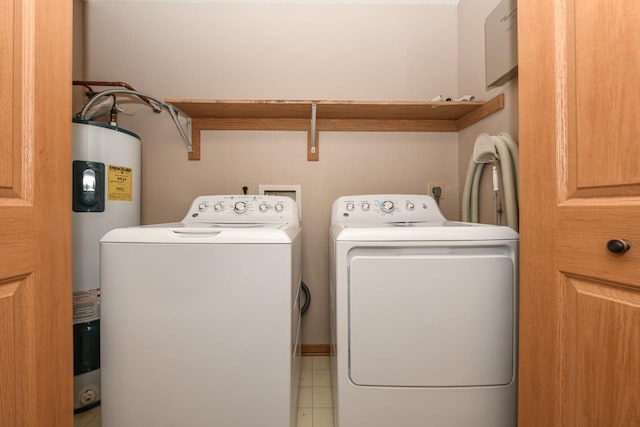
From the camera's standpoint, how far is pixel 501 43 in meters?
1.38

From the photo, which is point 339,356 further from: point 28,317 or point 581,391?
point 28,317

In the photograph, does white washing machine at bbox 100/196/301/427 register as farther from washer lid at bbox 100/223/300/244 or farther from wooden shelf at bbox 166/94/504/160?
wooden shelf at bbox 166/94/504/160

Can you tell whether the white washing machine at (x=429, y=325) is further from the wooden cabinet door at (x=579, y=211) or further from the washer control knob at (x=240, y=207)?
the washer control knob at (x=240, y=207)

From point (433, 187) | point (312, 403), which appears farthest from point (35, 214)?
point (433, 187)

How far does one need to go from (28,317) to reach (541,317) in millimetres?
1366

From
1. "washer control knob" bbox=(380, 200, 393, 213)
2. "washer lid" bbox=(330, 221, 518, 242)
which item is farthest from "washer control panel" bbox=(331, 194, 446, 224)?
"washer lid" bbox=(330, 221, 518, 242)

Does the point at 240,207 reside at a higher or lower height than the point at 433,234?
higher

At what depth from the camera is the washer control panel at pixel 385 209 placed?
1569 mm

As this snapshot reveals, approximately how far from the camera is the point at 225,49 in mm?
1866

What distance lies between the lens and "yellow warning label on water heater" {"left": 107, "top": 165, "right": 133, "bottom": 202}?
4.60 ft

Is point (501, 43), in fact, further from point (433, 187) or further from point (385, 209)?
point (385, 209)

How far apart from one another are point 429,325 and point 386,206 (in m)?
0.73

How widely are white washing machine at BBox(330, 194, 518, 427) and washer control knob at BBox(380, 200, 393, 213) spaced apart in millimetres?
578

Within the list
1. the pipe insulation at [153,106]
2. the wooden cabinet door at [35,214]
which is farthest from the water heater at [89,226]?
the wooden cabinet door at [35,214]
